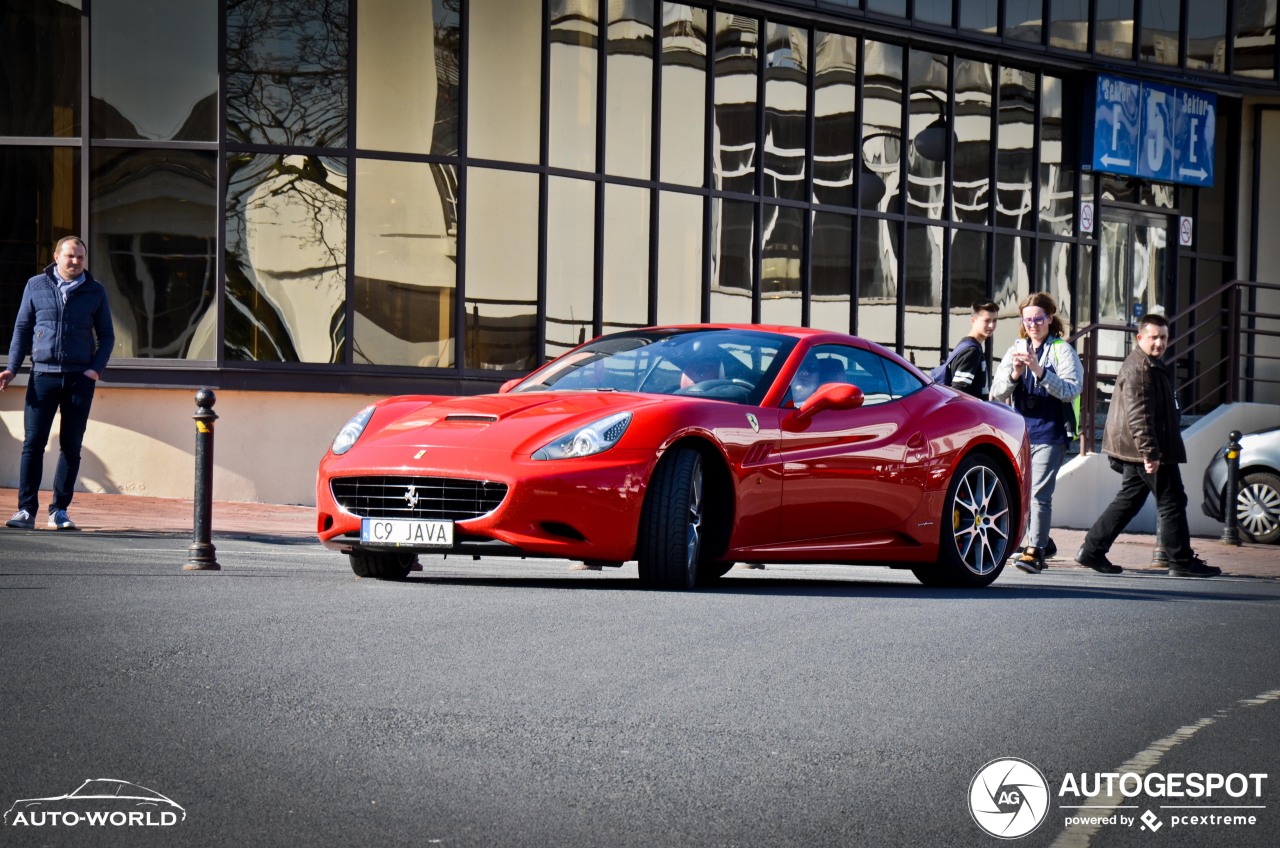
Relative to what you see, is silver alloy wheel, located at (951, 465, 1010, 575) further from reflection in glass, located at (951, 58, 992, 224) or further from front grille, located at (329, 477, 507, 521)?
reflection in glass, located at (951, 58, 992, 224)

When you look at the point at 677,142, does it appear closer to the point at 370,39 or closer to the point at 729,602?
the point at 370,39

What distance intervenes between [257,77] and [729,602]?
10083mm

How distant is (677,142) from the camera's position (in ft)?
66.1

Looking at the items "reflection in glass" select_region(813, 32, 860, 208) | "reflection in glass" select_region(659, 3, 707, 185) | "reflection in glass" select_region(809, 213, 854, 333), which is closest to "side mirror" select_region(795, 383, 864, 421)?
"reflection in glass" select_region(659, 3, 707, 185)

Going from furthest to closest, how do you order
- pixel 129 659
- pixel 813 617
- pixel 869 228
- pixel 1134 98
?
pixel 1134 98, pixel 869 228, pixel 813 617, pixel 129 659

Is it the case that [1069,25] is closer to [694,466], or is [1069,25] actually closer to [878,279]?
[878,279]

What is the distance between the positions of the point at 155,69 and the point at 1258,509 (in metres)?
11.1

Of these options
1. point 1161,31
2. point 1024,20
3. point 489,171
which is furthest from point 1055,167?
point 489,171

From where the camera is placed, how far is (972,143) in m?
23.3

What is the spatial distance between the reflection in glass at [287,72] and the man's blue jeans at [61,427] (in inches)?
194

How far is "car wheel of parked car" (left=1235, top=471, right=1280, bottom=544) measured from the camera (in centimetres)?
1775

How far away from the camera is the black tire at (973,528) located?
1068 cm

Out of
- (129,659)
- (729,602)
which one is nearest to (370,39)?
(729,602)

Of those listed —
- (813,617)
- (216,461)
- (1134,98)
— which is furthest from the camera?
(1134,98)
